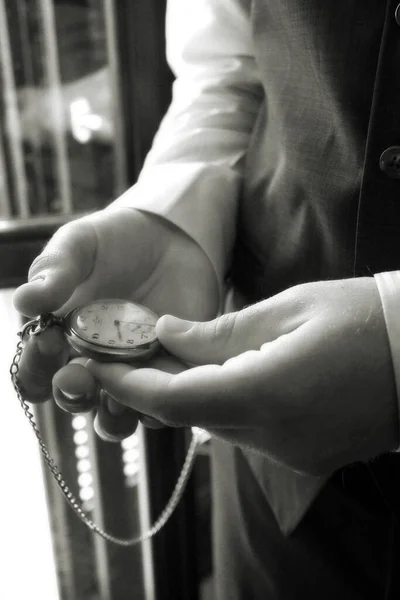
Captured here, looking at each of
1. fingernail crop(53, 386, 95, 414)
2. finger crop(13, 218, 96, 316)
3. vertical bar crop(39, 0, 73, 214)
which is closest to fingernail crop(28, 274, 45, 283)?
finger crop(13, 218, 96, 316)

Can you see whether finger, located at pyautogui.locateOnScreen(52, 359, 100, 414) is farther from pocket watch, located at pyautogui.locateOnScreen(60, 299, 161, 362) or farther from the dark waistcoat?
the dark waistcoat

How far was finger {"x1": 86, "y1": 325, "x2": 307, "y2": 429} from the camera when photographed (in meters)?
0.47

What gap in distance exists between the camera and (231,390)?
1.54 feet

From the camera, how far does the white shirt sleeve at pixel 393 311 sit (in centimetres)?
47

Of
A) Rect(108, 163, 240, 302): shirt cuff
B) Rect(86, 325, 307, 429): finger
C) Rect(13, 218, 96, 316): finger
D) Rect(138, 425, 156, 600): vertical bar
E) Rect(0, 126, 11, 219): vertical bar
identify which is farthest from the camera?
Rect(0, 126, 11, 219): vertical bar

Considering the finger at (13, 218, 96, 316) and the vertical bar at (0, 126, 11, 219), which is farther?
the vertical bar at (0, 126, 11, 219)

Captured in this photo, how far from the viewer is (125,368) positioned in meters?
0.56

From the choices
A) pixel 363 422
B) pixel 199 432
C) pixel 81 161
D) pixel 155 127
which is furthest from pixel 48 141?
pixel 363 422

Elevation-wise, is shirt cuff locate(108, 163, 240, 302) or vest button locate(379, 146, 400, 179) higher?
vest button locate(379, 146, 400, 179)

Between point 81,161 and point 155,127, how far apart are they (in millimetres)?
428

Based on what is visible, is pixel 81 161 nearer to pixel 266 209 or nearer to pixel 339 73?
pixel 266 209

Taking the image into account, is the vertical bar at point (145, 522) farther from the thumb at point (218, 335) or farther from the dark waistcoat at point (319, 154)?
the thumb at point (218, 335)

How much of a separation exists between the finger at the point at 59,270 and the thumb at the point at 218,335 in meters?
0.11

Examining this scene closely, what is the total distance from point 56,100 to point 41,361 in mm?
1009
